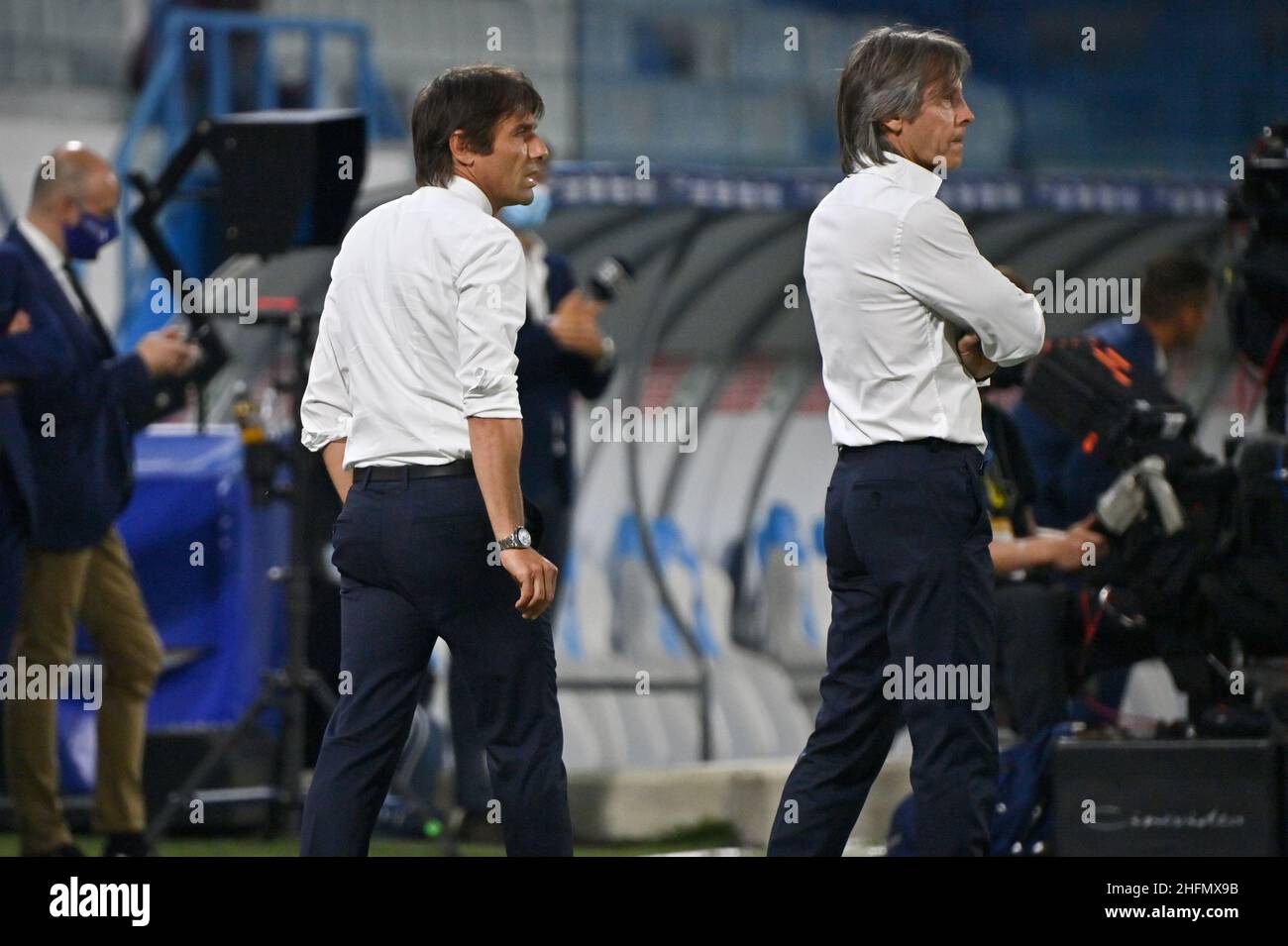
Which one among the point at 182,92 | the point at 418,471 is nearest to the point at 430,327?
the point at 418,471

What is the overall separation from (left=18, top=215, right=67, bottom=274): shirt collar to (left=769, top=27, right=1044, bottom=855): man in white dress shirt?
3009mm

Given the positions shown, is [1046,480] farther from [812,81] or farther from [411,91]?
[411,91]

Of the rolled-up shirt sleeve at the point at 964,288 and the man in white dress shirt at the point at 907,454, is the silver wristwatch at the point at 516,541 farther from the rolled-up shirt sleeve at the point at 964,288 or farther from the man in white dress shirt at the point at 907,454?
the rolled-up shirt sleeve at the point at 964,288

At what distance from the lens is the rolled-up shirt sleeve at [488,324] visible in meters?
4.11

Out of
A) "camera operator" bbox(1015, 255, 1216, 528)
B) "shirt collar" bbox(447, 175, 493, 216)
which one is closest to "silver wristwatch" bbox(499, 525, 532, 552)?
"shirt collar" bbox(447, 175, 493, 216)

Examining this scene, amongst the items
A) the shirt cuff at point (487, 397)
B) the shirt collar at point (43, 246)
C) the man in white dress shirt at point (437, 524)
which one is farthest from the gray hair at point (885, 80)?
the shirt collar at point (43, 246)

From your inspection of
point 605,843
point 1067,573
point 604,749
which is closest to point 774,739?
point 604,749

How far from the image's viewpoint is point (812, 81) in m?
22.6

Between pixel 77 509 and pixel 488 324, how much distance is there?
2.78m

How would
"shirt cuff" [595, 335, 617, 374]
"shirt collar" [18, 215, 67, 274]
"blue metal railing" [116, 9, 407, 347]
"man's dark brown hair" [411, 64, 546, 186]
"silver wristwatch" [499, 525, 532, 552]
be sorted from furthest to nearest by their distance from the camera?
1. "blue metal railing" [116, 9, 407, 347]
2. "shirt cuff" [595, 335, 617, 374]
3. "shirt collar" [18, 215, 67, 274]
4. "man's dark brown hair" [411, 64, 546, 186]
5. "silver wristwatch" [499, 525, 532, 552]

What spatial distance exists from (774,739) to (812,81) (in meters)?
14.4

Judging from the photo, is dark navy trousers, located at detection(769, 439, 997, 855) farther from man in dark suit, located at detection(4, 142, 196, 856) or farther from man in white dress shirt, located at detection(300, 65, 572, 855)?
man in dark suit, located at detection(4, 142, 196, 856)

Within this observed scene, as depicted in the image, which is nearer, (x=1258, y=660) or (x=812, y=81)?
(x=1258, y=660)

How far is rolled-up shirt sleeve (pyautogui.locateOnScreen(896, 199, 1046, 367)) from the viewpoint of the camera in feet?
14.0
